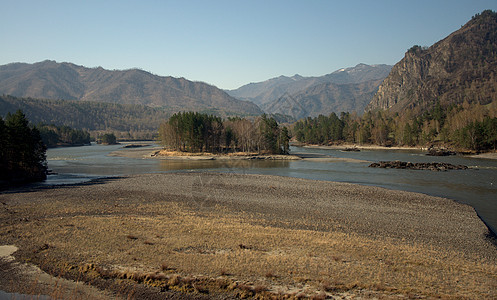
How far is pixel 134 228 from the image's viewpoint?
19.8 metres

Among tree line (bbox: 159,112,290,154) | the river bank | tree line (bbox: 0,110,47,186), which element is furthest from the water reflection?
the river bank

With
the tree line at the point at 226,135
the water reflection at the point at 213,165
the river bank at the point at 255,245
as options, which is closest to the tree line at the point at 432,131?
the tree line at the point at 226,135

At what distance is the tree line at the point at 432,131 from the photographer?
314 feet

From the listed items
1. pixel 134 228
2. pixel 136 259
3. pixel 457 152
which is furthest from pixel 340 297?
pixel 457 152

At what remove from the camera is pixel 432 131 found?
130m

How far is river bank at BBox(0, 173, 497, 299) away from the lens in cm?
1264

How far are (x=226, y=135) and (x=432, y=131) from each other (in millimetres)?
86426

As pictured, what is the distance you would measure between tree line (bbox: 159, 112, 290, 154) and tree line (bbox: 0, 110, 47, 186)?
51.7 meters

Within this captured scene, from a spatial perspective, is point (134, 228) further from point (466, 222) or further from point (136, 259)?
point (466, 222)

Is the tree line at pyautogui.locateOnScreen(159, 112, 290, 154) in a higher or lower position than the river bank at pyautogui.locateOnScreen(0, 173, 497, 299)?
higher

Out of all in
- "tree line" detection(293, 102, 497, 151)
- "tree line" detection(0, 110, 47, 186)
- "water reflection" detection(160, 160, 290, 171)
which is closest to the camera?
"tree line" detection(0, 110, 47, 186)

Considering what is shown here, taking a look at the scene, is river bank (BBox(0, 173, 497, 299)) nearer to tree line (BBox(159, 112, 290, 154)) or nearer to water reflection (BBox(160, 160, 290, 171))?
water reflection (BBox(160, 160, 290, 171))

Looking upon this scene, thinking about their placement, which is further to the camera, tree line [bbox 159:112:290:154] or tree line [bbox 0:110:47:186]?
tree line [bbox 159:112:290:154]

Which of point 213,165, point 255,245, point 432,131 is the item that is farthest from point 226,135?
point 255,245
